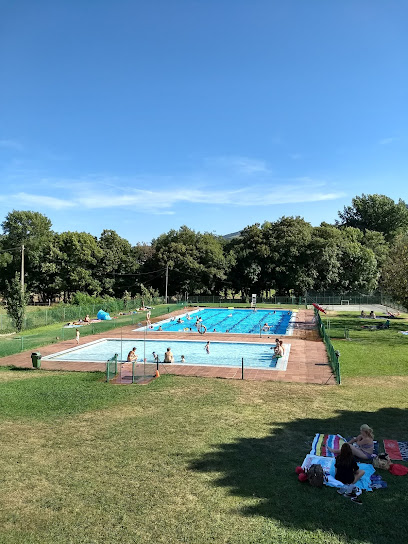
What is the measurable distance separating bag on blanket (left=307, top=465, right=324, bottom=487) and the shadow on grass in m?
0.11

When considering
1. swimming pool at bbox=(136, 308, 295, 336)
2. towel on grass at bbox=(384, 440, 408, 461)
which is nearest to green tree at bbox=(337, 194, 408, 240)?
swimming pool at bbox=(136, 308, 295, 336)

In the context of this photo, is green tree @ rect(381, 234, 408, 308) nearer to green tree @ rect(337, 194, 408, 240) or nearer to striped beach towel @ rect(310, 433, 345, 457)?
striped beach towel @ rect(310, 433, 345, 457)

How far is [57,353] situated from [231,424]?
14.8 metres

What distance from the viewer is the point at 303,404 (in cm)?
1292

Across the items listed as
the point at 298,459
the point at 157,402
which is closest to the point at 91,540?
the point at 298,459

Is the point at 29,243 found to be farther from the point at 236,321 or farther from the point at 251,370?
the point at 251,370

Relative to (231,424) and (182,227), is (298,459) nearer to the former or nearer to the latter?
(231,424)

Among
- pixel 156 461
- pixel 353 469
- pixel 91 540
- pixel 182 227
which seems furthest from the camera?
pixel 182 227

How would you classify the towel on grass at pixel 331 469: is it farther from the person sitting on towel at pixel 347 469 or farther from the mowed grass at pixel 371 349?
the mowed grass at pixel 371 349

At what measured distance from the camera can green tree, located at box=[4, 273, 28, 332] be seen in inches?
1179

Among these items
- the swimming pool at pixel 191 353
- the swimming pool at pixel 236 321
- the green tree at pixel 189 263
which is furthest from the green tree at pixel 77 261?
the swimming pool at pixel 191 353

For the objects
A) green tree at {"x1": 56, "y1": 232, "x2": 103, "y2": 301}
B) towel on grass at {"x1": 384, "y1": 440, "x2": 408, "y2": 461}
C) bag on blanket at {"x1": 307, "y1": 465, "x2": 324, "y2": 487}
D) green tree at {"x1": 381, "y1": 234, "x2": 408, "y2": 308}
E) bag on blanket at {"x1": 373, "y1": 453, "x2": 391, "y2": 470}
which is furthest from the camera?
green tree at {"x1": 56, "y1": 232, "x2": 103, "y2": 301}

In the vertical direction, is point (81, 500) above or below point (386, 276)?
below

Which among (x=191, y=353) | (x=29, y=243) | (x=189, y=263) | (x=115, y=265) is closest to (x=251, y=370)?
(x=191, y=353)
